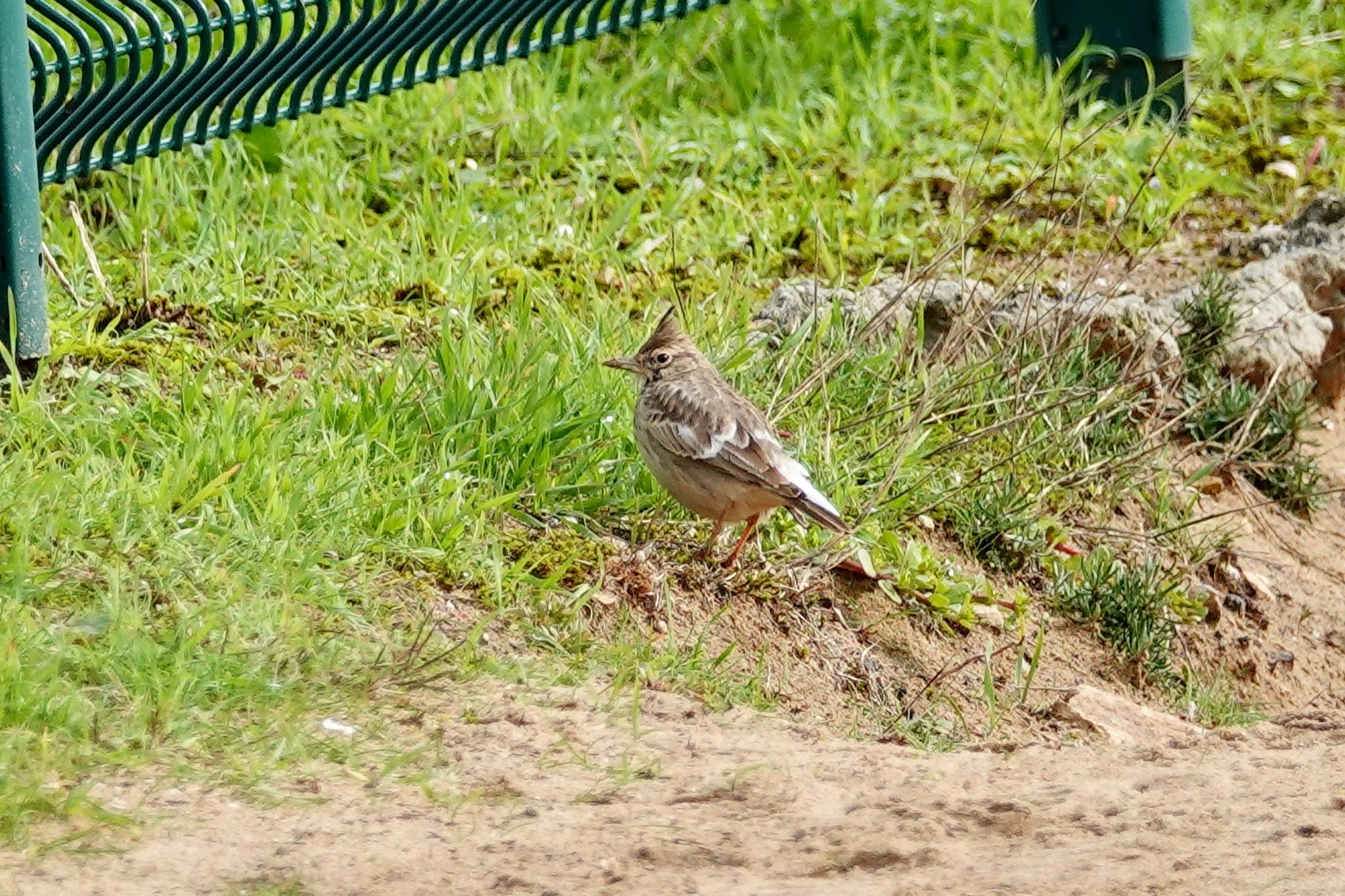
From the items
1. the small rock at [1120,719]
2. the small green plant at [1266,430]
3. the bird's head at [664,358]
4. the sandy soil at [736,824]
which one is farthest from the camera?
the small green plant at [1266,430]

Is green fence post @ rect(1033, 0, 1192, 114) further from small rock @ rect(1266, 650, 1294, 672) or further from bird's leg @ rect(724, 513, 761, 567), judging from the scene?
bird's leg @ rect(724, 513, 761, 567)

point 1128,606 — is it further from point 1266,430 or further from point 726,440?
point 726,440

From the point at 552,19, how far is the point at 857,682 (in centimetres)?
304

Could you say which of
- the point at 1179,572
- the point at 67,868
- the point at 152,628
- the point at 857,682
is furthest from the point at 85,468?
the point at 1179,572

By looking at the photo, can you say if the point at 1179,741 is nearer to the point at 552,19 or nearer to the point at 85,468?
the point at 85,468

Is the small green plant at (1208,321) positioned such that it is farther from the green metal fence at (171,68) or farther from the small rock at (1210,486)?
the green metal fence at (171,68)

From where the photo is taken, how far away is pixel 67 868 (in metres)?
3.59

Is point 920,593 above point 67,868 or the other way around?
the other way around

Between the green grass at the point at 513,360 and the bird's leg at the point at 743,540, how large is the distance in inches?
10.3

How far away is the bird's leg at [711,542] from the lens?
541 cm

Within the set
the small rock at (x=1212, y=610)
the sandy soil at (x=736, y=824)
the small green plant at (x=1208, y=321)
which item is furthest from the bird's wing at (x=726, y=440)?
the small green plant at (x=1208, y=321)

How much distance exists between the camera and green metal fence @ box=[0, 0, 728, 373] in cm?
573

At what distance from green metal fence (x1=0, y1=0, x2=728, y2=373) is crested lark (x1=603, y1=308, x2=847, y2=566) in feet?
6.20

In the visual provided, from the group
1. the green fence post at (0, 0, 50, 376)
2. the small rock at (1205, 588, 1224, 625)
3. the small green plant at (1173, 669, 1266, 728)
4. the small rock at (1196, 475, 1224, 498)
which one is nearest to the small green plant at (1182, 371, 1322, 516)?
the small rock at (1196, 475, 1224, 498)
